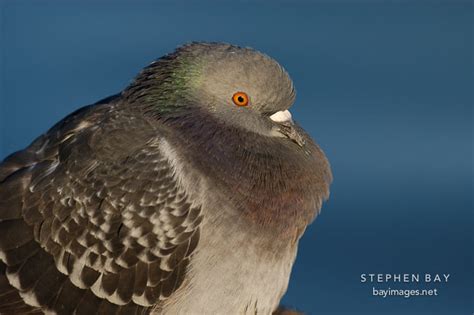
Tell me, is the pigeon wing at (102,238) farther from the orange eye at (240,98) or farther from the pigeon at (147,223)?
the orange eye at (240,98)

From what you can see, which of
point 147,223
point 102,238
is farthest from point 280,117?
point 102,238

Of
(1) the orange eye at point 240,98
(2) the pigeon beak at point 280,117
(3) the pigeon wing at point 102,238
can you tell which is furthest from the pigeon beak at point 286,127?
(3) the pigeon wing at point 102,238

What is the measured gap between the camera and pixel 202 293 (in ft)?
18.1

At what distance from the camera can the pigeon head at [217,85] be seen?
5.77 m

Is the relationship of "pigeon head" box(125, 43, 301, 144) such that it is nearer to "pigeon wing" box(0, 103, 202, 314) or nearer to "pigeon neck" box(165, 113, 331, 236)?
"pigeon neck" box(165, 113, 331, 236)

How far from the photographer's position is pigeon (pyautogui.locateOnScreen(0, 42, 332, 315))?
5.49 metres

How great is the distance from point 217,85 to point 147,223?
0.85 metres

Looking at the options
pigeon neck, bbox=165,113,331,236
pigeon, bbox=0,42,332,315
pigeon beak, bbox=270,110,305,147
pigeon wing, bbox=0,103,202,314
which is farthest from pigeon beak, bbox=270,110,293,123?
pigeon wing, bbox=0,103,202,314

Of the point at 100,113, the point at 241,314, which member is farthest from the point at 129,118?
the point at 241,314

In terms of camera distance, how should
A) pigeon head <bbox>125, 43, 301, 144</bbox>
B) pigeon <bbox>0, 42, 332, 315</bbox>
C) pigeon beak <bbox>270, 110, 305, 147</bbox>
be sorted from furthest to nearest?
1. pigeon beak <bbox>270, 110, 305, 147</bbox>
2. pigeon head <bbox>125, 43, 301, 144</bbox>
3. pigeon <bbox>0, 42, 332, 315</bbox>

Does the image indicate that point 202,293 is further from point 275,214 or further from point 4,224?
point 4,224

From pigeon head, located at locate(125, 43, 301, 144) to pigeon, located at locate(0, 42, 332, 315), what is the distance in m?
0.08

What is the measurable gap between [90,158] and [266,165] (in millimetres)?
921

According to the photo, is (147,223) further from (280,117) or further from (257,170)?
(280,117)
